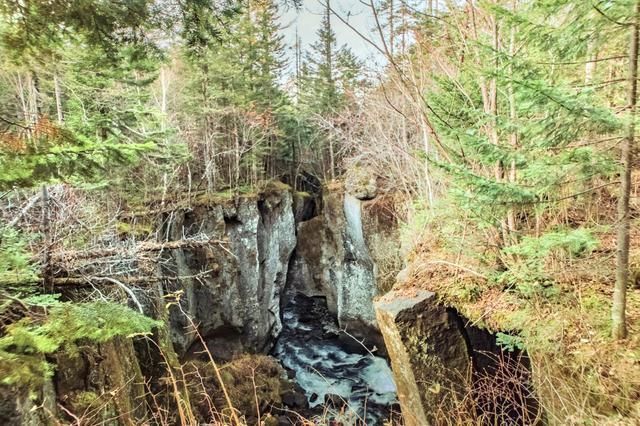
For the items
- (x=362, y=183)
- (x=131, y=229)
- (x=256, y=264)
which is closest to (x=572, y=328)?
(x=131, y=229)

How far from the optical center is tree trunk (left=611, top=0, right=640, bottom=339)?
229 centimetres

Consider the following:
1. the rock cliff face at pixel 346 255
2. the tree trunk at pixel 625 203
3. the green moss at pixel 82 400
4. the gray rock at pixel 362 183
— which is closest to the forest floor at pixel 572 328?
the tree trunk at pixel 625 203

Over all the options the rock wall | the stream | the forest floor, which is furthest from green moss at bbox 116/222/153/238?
the forest floor

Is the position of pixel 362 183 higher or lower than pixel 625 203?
higher

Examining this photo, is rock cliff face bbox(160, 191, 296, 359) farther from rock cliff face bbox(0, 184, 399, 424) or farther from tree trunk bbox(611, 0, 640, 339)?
tree trunk bbox(611, 0, 640, 339)

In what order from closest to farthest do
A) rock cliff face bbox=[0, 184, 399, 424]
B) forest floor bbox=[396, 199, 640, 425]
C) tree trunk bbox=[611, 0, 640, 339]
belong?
1. tree trunk bbox=[611, 0, 640, 339]
2. forest floor bbox=[396, 199, 640, 425]
3. rock cliff face bbox=[0, 184, 399, 424]

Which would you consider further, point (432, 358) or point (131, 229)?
point (131, 229)

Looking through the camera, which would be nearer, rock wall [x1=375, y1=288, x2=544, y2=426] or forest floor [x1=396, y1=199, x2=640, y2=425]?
forest floor [x1=396, y1=199, x2=640, y2=425]

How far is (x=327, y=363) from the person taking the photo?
13797mm

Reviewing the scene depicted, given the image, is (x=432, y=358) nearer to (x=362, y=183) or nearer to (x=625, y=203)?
(x=625, y=203)

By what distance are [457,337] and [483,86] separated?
359cm

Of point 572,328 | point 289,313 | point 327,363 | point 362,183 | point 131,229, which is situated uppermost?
point 362,183

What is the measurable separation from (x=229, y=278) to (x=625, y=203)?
12.0m

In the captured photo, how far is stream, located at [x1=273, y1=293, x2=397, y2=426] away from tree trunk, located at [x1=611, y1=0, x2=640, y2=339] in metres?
7.57
